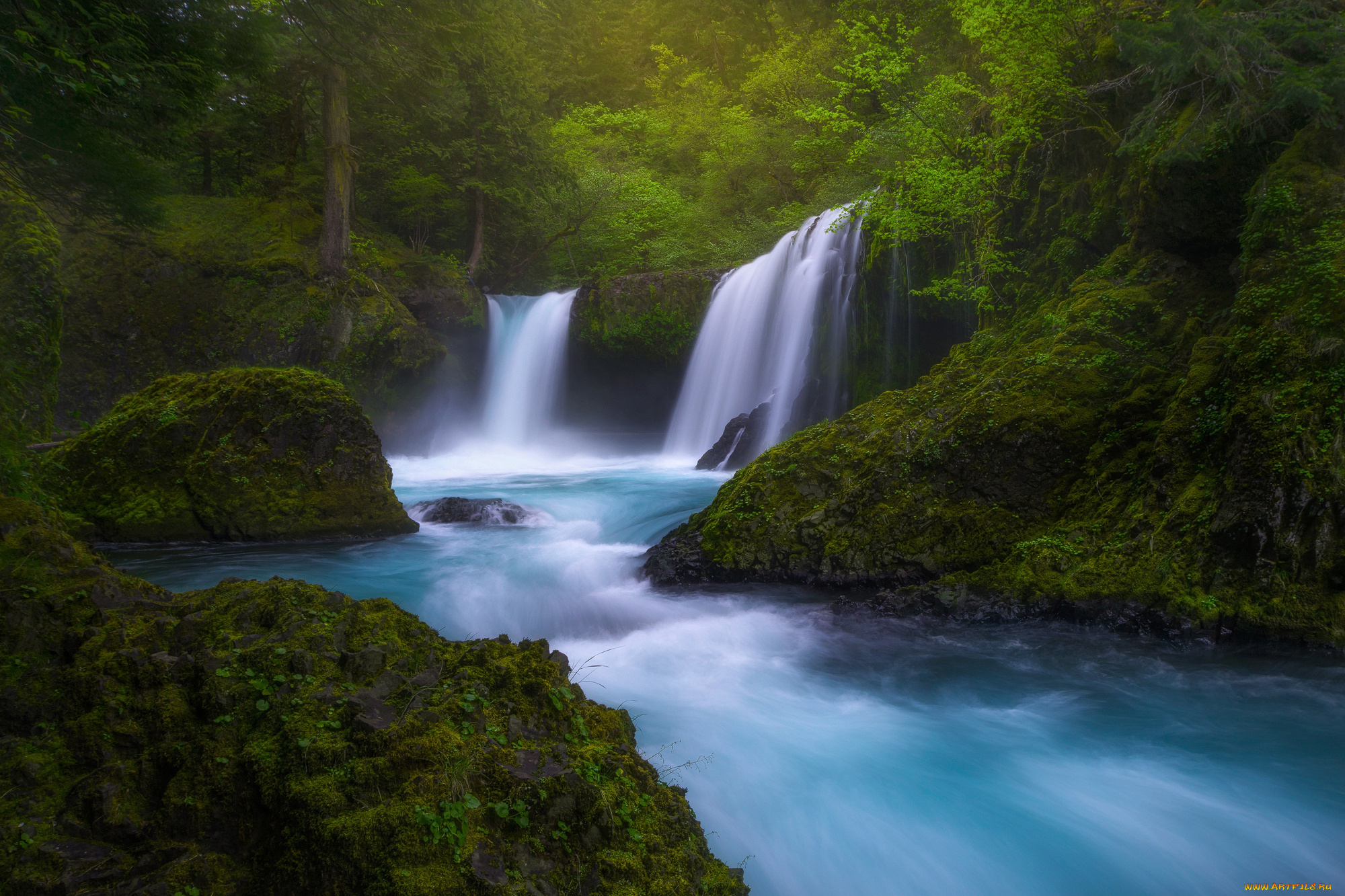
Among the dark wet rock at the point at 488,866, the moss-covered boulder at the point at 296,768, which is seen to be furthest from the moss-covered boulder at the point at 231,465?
the dark wet rock at the point at 488,866

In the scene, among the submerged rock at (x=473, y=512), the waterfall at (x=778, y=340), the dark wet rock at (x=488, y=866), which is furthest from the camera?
the waterfall at (x=778, y=340)

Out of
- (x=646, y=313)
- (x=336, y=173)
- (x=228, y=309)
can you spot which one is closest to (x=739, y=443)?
(x=646, y=313)

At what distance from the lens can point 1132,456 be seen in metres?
6.32

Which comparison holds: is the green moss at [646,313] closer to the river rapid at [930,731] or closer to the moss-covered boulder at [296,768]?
the river rapid at [930,731]

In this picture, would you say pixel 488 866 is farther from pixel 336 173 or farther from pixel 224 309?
pixel 224 309

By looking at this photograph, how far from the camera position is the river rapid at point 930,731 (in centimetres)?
349

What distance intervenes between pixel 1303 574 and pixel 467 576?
24.0ft

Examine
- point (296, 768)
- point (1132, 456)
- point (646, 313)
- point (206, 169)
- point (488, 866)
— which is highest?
point (206, 169)

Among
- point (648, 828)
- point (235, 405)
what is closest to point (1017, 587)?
point (648, 828)

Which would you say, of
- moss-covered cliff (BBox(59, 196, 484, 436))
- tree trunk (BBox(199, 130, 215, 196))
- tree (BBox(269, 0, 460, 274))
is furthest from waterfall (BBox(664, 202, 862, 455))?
tree trunk (BBox(199, 130, 215, 196))

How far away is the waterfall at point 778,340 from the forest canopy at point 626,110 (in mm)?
1527

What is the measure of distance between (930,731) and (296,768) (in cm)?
386

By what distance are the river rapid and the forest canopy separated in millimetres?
4484

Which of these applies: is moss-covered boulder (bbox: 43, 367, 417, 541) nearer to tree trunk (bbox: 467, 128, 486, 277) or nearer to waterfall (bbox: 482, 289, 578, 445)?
waterfall (bbox: 482, 289, 578, 445)
